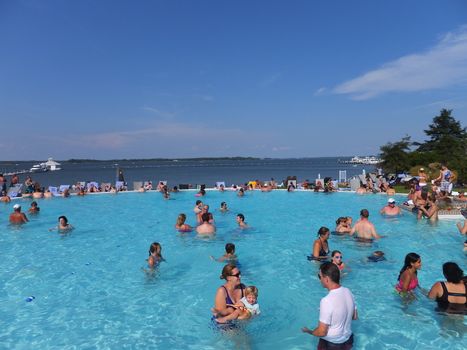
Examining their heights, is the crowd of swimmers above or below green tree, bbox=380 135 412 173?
below

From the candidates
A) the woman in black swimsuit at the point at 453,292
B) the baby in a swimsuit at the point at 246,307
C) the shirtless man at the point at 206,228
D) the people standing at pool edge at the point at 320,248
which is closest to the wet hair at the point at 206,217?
the shirtless man at the point at 206,228

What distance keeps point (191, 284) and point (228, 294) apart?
250cm

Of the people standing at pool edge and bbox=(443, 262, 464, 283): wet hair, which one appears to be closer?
bbox=(443, 262, 464, 283): wet hair

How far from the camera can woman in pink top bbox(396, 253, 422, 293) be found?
5574 millimetres

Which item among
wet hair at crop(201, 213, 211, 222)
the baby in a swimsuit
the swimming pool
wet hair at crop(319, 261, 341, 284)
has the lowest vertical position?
the swimming pool

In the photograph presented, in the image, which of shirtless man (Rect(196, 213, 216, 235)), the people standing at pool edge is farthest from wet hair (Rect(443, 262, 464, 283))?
shirtless man (Rect(196, 213, 216, 235))

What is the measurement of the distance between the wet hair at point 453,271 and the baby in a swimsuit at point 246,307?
2.77 meters

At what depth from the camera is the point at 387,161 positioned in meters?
30.6

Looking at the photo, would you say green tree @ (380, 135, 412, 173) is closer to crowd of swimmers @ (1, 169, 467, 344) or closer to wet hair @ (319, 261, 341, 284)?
crowd of swimmers @ (1, 169, 467, 344)

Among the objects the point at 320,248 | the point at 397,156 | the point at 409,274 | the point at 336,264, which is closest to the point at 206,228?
the point at 320,248

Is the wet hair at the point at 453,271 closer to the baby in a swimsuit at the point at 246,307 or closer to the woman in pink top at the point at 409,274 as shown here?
the woman in pink top at the point at 409,274

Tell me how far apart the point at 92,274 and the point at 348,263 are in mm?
6110

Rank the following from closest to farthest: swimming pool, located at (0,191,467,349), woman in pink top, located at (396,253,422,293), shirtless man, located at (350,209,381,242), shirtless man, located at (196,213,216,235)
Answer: swimming pool, located at (0,191,467,349), woman in pink top, located at (396,253,422,293), shirtless man, located at (350,209,381,242), shirtless man, located at (196,213,216,235)

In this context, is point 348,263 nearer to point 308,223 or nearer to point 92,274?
point 308,223
